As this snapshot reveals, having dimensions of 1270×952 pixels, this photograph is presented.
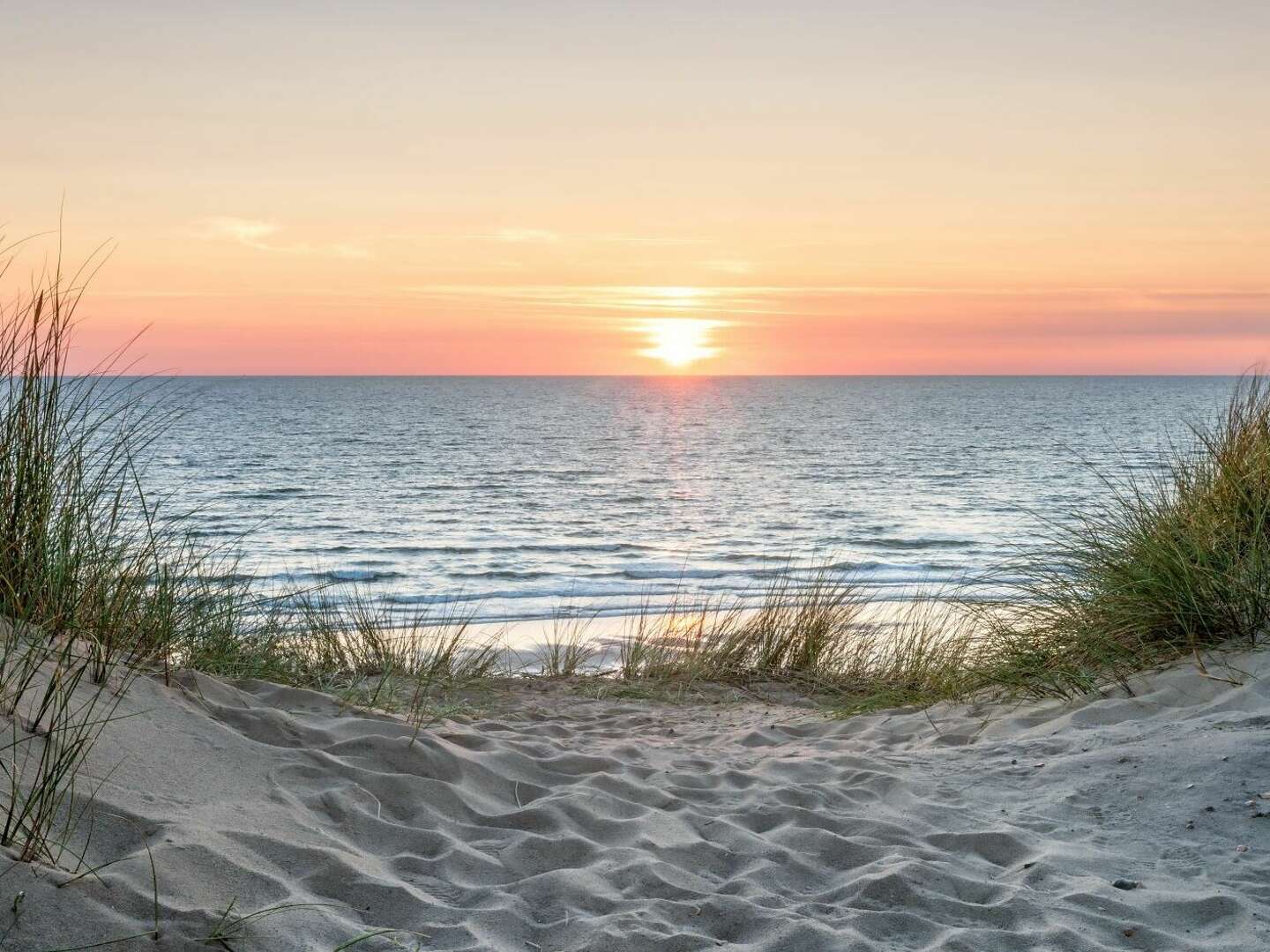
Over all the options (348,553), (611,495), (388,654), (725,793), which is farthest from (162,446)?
(725,793)

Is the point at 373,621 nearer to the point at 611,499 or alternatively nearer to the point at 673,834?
the point at 673,834

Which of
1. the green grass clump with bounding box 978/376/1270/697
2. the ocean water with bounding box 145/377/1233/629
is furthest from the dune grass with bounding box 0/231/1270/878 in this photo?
the ocean water with bounding box 145/377/1233/629

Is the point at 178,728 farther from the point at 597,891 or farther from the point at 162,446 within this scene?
the point at 162,446

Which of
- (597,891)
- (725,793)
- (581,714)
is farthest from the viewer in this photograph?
(581,714)

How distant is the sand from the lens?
105 inches

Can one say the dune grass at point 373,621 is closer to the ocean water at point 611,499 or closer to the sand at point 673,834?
the sand at point 673,834

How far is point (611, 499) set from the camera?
26.8 meters

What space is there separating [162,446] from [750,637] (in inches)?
1656

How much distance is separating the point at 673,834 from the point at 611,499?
23363mm

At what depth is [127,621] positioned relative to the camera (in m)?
4.19

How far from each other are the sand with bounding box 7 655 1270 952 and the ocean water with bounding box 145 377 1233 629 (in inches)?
81.2

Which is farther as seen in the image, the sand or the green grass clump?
the green grass clump

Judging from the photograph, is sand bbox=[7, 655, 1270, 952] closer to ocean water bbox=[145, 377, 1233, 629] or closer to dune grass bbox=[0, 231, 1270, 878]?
dune grass bbox=[0, 231, 1270, 878]

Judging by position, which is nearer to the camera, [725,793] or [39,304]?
[39,304]
